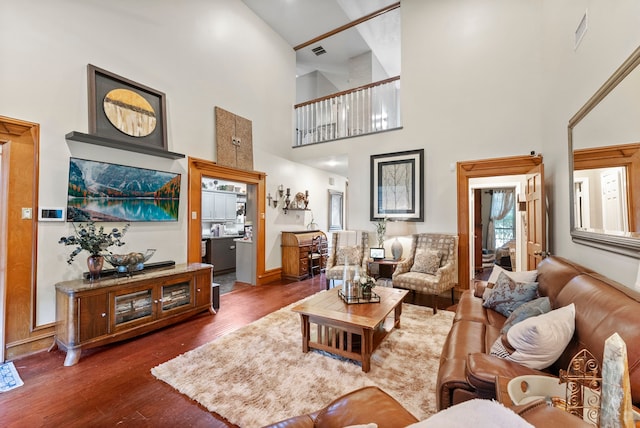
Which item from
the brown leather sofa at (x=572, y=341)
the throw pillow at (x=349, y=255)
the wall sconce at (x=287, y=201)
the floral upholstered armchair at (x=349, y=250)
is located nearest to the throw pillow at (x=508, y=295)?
the brown leather sofa at (x=572, y=341)

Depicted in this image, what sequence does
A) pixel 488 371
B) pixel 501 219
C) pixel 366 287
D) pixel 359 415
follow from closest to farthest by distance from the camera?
pixel 359 415, pixel 488 371, pixel 366 287, pixel 501 219

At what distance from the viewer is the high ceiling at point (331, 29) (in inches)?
209

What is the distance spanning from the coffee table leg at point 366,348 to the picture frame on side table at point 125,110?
131 inches

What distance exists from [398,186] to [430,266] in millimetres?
1574

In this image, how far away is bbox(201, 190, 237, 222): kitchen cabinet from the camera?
21.7 ft

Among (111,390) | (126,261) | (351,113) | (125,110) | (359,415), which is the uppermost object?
(351,113)

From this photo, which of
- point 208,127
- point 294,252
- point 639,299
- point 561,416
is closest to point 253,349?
point 561,416

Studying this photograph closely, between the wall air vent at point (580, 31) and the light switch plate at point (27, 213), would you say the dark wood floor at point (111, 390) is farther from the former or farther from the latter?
the wall air vent at point (580, 31)

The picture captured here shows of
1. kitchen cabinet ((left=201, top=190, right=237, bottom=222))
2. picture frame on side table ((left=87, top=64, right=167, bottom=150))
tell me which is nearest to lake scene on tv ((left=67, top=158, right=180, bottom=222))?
picture frame on side table ((left=87, top=64, right=167, bottom=150))

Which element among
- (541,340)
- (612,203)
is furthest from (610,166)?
(541,340)

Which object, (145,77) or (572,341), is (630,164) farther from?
(145,77)

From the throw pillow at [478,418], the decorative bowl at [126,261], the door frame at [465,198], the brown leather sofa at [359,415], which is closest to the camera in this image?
the throw pillow at [478,418]

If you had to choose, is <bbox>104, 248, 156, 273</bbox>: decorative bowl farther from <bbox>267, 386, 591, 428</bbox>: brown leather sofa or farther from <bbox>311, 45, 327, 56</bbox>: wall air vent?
<bbox>311, 45, 327, 56</bbox>: wall air vent

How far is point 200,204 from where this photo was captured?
13.7 ft
